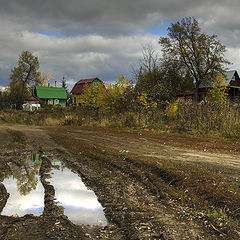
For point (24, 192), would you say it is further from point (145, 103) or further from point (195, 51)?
point (195, 51)

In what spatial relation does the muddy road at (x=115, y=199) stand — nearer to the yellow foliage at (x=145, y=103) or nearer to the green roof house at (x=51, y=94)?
the yellow foliage at (x=145, y=103)

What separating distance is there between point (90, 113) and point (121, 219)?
18.2 m

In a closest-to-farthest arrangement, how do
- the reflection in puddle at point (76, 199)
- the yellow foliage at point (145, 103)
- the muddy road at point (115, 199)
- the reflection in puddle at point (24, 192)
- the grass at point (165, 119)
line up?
the muddy road at point (115, 199) < the reflection in puddle at point (76, 199) < the reflection in puddle at point (24, 192) < the grass at point (165, 119) < the yellow foliage at point (145, 103)

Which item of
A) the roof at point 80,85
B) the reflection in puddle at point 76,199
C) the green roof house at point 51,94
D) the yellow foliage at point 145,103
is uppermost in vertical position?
the roof at point 80,85

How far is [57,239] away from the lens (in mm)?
2934

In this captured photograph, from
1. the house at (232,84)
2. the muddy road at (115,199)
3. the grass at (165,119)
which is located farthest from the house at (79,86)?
the muddy road at (115,199)

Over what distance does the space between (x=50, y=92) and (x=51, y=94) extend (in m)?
0.69

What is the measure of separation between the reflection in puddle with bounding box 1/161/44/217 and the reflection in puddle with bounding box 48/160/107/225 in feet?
1.07

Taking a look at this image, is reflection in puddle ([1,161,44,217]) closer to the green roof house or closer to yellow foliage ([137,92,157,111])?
yellow foliage ([137,92,157,111])

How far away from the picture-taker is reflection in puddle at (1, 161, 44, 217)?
152 inches

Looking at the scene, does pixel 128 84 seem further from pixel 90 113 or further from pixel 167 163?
pixel 167 163

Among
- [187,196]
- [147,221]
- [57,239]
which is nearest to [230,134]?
[187,196]

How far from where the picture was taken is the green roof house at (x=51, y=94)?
200 feet

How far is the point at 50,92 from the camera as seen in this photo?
62688mm
